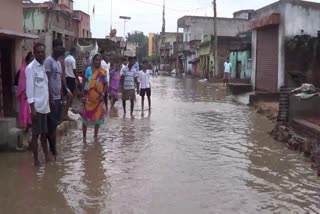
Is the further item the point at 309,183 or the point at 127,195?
the point at 309,183

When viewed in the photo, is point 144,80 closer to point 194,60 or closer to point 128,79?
point 128,79

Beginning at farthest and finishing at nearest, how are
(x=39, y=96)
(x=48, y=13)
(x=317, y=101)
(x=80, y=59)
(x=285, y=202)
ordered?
(x=48, y=13) < (x=80, y=59) < (x=317, y=101) < (x=39, y=96) < (x=285, y=202)

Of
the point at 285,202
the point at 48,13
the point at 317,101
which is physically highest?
the point at 48,13

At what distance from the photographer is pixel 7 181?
6012mm

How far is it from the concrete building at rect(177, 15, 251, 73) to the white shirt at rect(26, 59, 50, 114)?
53005 mm

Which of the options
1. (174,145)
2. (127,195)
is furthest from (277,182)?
(174,145)

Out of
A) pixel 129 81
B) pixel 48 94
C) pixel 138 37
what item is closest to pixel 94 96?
pixel 48 94

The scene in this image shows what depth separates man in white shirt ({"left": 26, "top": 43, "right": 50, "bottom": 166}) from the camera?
21.2 ft

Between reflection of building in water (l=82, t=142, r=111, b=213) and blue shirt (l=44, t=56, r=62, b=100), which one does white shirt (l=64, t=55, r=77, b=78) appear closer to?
reflection of building in water (l=82, t=142, r=111, b=213)

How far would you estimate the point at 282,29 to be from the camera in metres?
17.9

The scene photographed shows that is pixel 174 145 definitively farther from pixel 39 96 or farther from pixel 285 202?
pixel 285 202

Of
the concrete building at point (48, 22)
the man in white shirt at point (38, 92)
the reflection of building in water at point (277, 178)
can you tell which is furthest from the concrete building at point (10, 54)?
the concrete building at point (48, 22)

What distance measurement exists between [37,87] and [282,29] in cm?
1330

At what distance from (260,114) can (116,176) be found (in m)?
8.77
